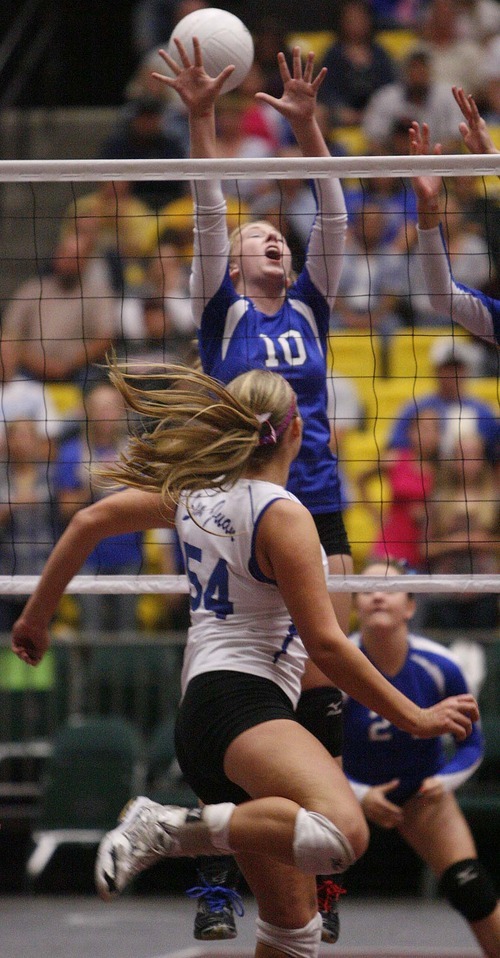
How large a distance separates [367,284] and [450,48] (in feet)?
9.47

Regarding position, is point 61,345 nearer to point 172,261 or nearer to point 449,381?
point 172,261

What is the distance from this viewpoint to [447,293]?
5000mm

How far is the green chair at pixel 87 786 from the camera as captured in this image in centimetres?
812

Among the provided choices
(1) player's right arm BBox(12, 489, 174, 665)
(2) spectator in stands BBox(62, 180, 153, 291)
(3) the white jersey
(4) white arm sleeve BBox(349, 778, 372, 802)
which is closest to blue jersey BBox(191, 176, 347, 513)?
(1) player's right arm BBox(12, 489, 174, 665)

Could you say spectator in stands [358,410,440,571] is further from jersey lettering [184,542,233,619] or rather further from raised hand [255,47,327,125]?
jersey lettering [184,542,233,619]

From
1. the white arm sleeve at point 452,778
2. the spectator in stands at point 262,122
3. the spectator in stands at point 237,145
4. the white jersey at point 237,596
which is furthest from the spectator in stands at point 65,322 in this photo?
the white jersey at point 237,596

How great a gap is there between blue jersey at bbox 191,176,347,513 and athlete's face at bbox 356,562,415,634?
115 cm

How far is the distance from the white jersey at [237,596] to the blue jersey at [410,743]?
1.98 meters

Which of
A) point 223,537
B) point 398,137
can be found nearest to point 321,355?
point 223,537

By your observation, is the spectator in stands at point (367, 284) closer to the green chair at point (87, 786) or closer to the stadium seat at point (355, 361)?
the stadium seat at point (355, 361)

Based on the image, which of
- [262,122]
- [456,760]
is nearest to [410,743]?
[456,760]

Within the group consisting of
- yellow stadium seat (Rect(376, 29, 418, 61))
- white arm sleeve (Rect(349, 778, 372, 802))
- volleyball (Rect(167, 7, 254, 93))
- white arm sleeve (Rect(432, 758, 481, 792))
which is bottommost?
white arm sleeve (Rect(349, 778, 372, 802))

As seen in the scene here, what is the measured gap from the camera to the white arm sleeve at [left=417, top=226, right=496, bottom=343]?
16.3 ft

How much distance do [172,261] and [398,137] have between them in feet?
6.71
